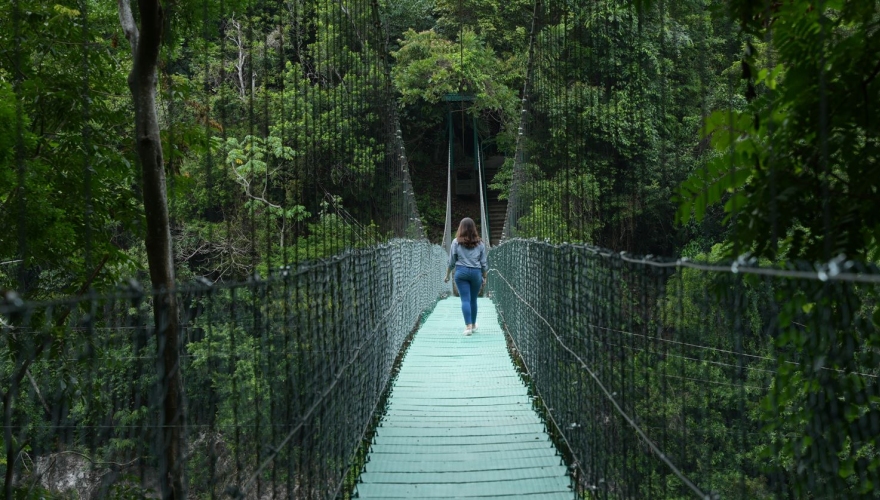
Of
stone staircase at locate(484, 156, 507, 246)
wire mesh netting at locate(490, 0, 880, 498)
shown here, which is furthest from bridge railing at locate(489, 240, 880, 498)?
stone staircase at locate(484, 156, 507, 246)

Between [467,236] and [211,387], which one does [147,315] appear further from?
[467,236]

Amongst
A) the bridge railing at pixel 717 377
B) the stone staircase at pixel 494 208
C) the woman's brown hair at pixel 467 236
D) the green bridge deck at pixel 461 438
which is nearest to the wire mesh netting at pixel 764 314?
the bridge railing at pixel 717 377

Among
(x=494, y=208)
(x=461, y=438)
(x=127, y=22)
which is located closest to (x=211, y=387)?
(x=461, y=438)

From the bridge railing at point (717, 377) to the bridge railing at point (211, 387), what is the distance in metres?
0.68

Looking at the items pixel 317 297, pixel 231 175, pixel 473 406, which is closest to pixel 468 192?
pixel 231 175

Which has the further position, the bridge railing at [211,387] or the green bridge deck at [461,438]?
the green bridge deck at [461,438]

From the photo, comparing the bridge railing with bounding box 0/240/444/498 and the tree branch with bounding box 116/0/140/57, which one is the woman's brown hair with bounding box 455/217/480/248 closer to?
the bridge railing with bounding box 0/240/444/498

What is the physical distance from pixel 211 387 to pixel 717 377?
2.68 feet

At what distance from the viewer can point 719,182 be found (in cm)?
144

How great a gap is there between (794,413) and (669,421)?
1.85 feet

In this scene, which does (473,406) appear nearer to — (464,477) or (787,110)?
(464,477)

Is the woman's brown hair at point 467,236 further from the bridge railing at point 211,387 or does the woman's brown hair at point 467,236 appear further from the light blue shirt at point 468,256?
the bridge railing at point 211,387

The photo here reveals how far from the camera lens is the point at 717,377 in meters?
1.24

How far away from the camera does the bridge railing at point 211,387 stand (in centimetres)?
102
